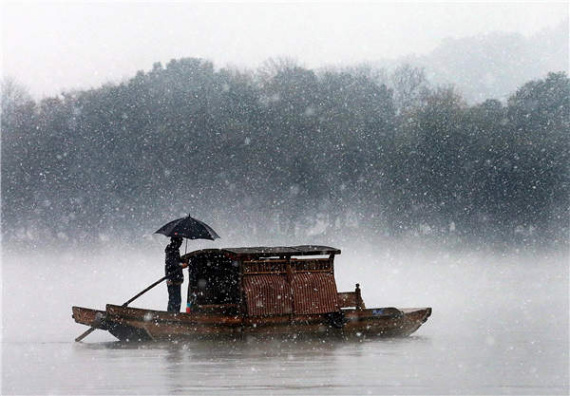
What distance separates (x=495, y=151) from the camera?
60.6 m

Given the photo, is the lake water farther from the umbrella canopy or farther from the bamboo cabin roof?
the umbrella canopy

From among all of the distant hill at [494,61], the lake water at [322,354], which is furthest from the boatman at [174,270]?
the distant hill at [494,61]

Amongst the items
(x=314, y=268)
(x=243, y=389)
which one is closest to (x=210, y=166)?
(x=314, y=268)

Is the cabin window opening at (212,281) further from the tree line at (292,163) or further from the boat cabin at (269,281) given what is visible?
the tree line at (292,163)

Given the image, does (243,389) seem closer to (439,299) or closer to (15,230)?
(439,299)

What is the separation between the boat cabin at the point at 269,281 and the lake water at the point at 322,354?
80cm

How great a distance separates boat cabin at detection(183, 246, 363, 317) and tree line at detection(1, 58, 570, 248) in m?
37.8

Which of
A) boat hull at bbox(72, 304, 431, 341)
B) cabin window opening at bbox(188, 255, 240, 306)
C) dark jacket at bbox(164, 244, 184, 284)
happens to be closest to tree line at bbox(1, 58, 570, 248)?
cabin window opening at bbox(188, 255, 240, 306)

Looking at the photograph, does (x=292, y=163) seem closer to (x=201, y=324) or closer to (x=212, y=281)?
(x=212, y=281)

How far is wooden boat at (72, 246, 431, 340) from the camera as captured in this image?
22500 mm

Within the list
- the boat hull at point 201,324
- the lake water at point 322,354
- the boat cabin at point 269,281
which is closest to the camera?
the lake water at point 322,354

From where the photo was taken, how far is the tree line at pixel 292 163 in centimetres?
6062

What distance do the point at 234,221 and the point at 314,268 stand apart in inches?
1546

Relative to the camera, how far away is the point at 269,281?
899 inches
